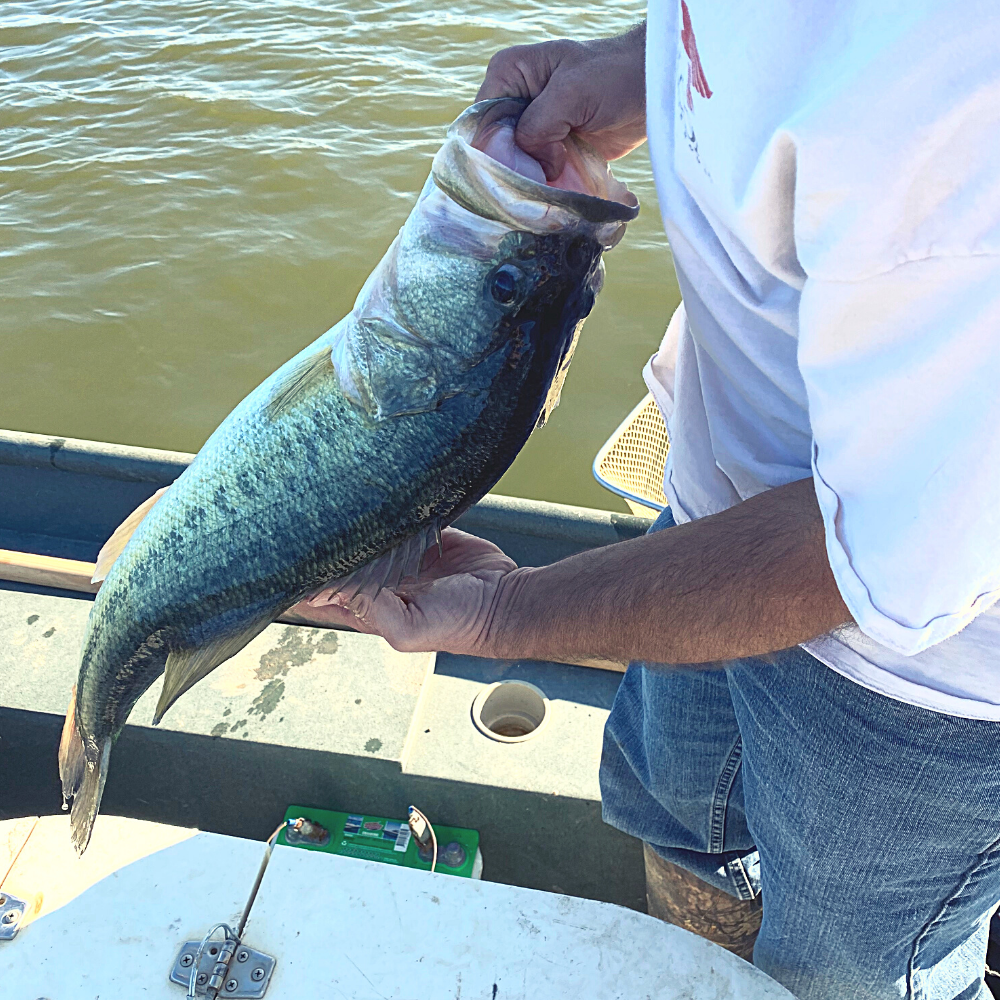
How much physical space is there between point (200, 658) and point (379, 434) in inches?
23.8

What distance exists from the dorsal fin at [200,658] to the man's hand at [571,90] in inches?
40.0

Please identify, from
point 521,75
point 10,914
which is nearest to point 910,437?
point 521,75

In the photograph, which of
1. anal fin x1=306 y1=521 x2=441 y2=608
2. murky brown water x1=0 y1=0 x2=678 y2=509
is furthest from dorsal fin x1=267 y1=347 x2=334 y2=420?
murky brown water x1=0 y1=0 x2=678 y2=509

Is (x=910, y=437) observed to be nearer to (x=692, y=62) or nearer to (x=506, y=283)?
(x=692, y=62)

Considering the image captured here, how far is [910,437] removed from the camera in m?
0.93

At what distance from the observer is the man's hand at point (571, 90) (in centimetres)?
146

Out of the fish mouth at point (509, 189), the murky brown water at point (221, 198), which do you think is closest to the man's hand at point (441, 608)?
the fish mouth at point (509, 189)

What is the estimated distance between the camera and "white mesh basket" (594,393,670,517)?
3.63 metres

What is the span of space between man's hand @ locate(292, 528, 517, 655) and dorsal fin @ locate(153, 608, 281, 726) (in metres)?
0.13

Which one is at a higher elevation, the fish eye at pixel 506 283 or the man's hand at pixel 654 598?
the fish eye at pixel 506 283

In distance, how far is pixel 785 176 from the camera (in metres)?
0.98

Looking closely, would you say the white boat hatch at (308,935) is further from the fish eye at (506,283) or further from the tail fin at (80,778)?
the fish eye at (506,283)

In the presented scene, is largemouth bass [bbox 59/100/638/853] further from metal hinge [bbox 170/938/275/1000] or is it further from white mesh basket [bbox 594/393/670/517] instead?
white mesh basket [bbox 594/393/670/517]

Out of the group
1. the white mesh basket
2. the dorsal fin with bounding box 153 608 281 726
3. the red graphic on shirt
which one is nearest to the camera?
the red graphic on shirt
